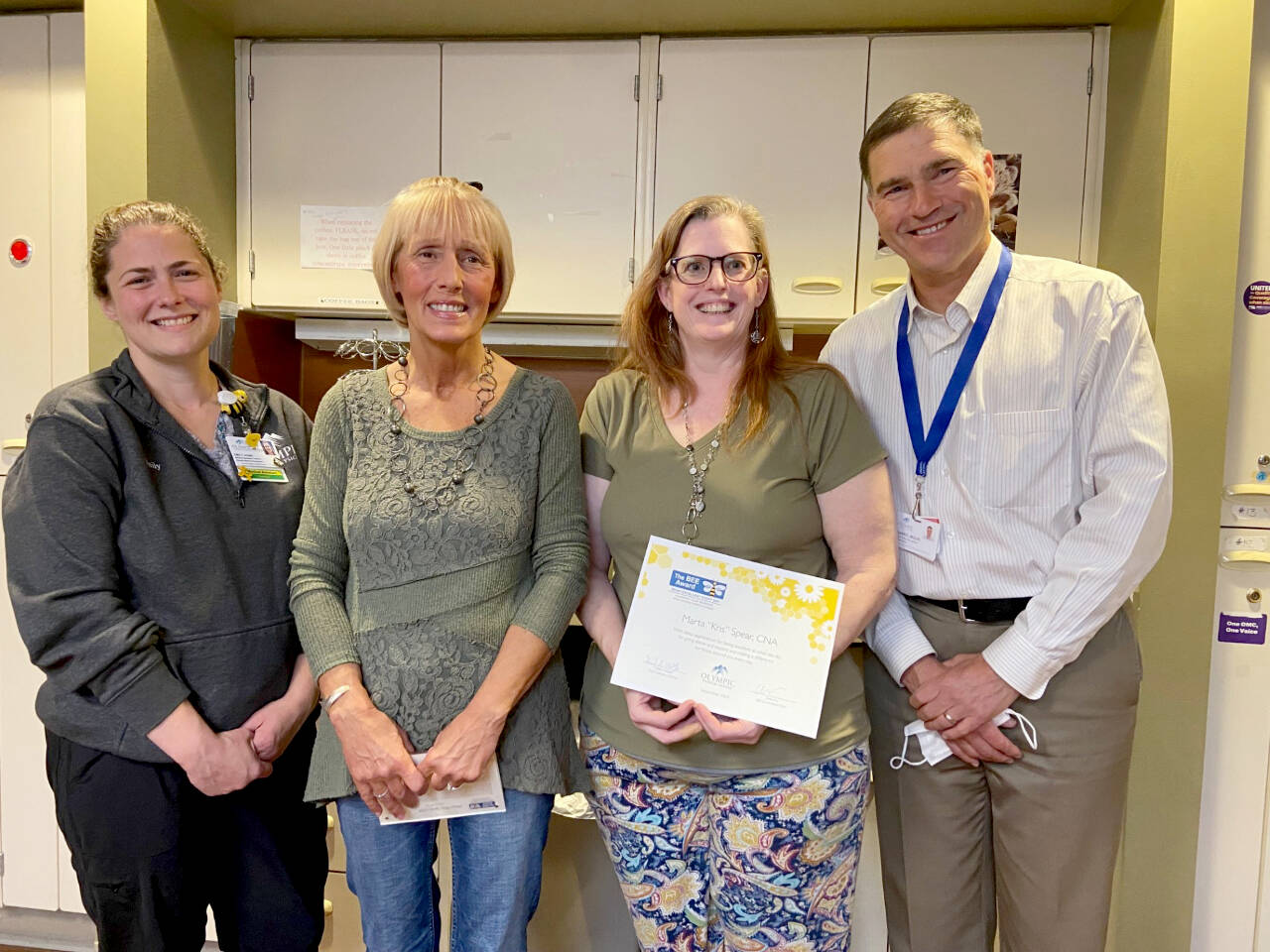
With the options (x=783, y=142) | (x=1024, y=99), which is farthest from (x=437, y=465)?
(x=1024, y=99)

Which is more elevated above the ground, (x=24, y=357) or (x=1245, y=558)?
(x=24, y=357)

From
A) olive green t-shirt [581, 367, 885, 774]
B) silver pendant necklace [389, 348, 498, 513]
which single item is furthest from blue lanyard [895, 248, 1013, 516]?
silver pendant necklace [389, 348, 498, 513]

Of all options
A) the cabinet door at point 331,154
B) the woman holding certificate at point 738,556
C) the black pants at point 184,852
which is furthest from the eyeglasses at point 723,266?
the cabinet door at point 331,154

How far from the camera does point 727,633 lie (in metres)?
1.17

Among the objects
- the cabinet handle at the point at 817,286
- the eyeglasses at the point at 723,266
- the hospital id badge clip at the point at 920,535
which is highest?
the cabinet handle at the point at 817,286

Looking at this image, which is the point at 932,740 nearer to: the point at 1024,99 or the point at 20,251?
the point at 1024,99

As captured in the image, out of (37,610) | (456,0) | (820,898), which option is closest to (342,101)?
(456,0)

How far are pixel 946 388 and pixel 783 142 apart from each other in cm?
112

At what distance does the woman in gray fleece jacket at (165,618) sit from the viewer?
3.92 feet

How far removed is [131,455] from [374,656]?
47 centimetres

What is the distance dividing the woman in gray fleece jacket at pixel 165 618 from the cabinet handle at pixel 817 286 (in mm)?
1359

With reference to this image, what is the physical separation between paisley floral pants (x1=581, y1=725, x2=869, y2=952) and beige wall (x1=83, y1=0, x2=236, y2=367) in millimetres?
1705

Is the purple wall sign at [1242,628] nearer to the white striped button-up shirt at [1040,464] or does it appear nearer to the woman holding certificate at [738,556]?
the white striped button-up shirt at [1040,464]

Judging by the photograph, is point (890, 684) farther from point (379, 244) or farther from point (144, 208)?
point (144, 208)
